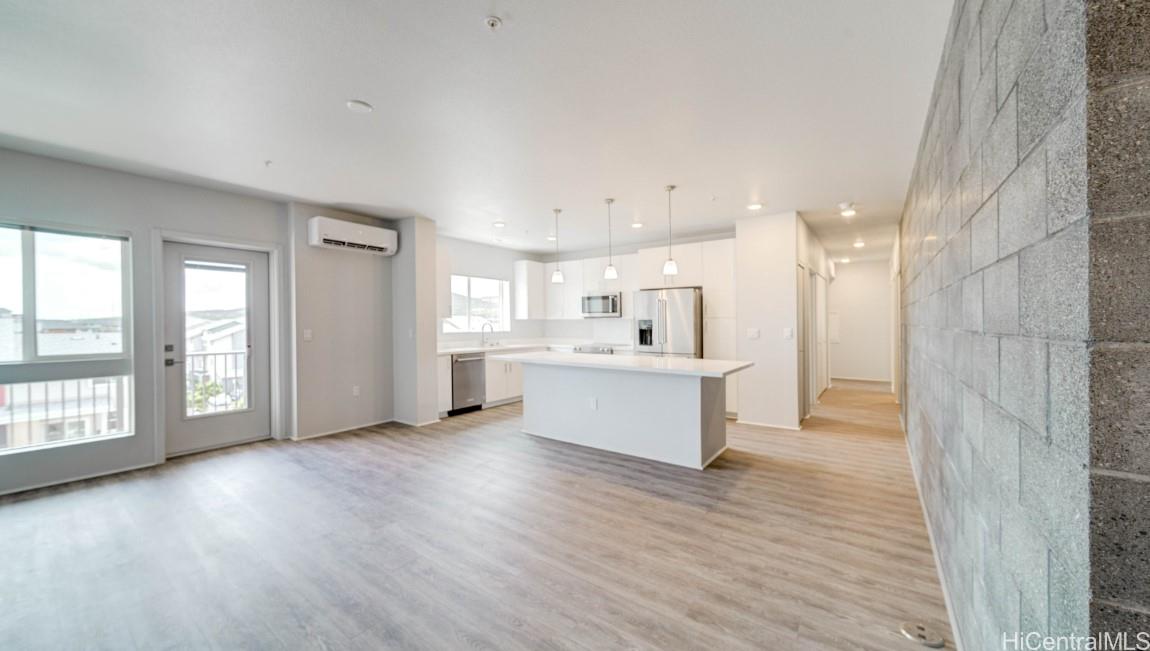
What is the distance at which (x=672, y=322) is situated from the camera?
584 centimetres

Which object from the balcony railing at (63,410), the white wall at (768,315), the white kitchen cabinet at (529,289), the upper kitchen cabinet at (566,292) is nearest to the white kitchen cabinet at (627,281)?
the upper kitchen cabinet at (566,292)

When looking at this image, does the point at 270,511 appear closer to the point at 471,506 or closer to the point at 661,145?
the point at 471,506

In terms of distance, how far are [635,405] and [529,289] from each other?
3875 millimetres

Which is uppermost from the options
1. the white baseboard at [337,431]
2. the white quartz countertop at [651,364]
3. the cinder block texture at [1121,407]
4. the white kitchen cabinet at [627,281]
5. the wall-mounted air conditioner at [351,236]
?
the wall-mounted air conditioner at [351,236]

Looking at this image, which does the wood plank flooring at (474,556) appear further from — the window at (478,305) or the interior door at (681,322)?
the window at (478,305)

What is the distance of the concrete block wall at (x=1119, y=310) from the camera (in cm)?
67

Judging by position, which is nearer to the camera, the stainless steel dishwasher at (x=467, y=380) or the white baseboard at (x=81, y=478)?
the white baseboard at (x=81, y=478)

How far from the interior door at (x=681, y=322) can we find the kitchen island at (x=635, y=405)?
4.93ft

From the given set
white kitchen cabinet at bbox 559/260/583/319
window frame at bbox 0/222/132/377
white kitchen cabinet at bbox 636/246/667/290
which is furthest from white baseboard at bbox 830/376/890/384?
window frame at bbox 0/222/132/377

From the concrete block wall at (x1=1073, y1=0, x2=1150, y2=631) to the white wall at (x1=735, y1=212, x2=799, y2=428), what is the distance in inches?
178

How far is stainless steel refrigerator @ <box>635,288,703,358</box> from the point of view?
574 cm

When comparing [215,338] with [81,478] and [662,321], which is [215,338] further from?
[662,321]

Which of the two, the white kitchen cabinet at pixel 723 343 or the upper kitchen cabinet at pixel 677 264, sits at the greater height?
the upper kitchen cabinet at pixel 677 264

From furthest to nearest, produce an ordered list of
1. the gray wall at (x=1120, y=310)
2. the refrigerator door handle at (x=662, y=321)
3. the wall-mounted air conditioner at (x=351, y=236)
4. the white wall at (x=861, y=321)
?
the white wall at (x=861, y=321) < the refrigerator door handle at (x=662, y=321) < the wall-mounted air conditioner at (x=351, y=236) < the gray wall at (x=1120, y=310)
